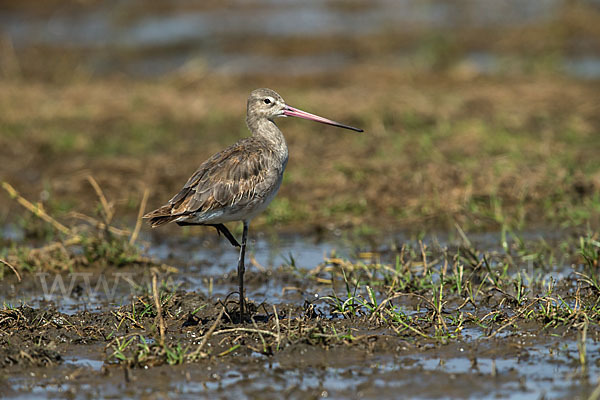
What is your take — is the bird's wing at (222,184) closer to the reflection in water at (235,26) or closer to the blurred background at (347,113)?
the blurred background at (347,113)

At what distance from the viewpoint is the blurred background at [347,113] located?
1050 centimetres

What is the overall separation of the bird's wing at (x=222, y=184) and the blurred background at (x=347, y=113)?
3.09 meters

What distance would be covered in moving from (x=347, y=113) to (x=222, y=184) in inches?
284

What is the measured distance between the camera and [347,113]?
13.9 meters

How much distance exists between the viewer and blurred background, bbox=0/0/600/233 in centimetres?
1050

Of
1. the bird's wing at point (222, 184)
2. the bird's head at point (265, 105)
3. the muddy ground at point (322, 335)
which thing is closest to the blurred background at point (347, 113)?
the muddy ground at point (322, 335)

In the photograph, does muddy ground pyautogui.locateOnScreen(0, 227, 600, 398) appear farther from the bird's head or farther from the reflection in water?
the reflection in water

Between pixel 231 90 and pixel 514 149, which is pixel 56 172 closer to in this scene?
pixel 231 90

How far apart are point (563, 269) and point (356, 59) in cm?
1259

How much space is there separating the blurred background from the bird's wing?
3.09 m

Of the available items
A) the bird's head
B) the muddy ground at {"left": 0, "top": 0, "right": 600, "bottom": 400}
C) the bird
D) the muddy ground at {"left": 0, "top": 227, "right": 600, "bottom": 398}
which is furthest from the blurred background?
the bird

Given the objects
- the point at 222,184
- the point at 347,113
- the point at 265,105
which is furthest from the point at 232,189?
the point at 347,113

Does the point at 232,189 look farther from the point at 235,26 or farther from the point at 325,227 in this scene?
the point at 235,26

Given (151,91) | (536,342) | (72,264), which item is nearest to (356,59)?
(151,91)
